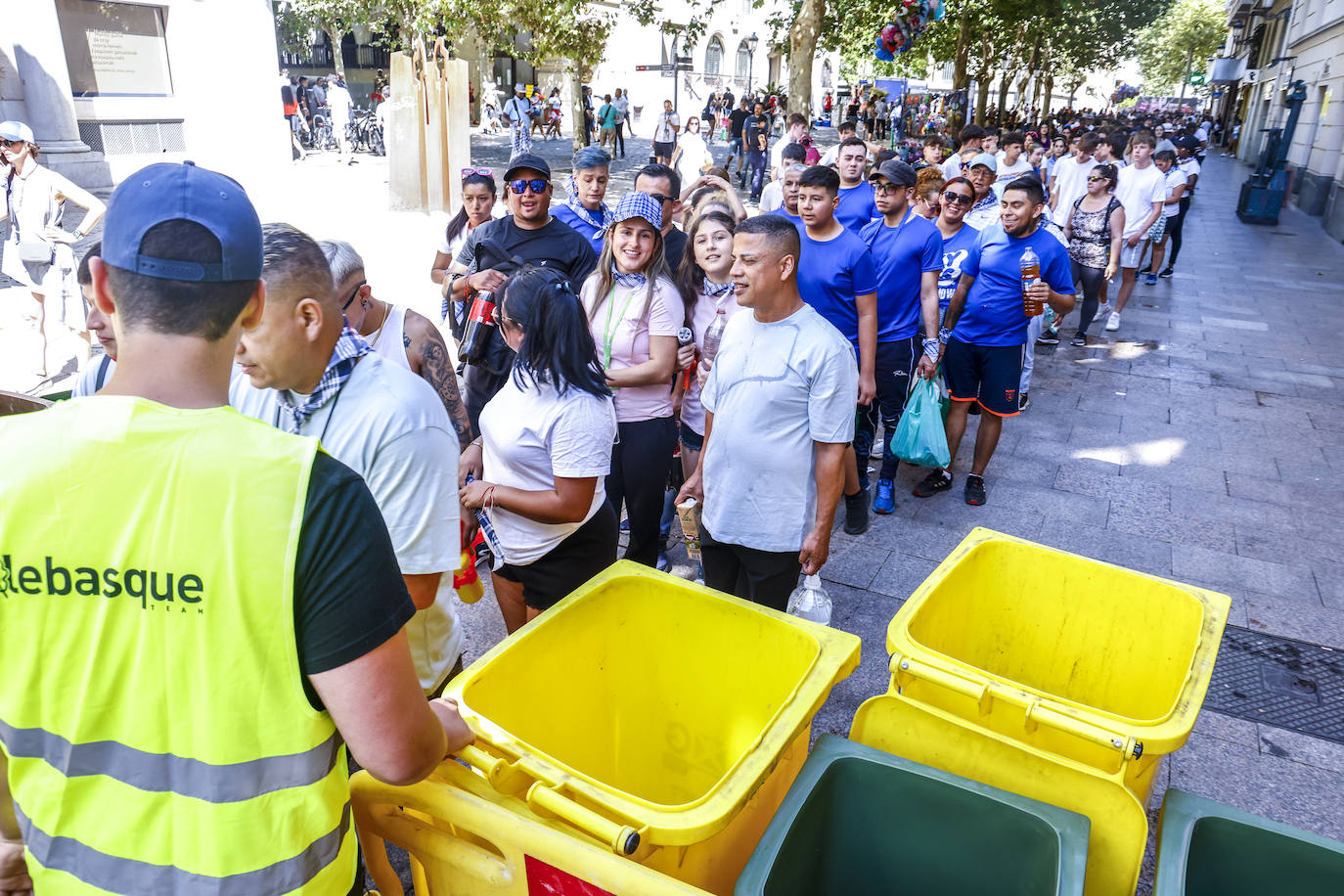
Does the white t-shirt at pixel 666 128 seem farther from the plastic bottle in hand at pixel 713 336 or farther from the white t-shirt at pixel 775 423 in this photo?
the white t-shirt at pixel 775 423

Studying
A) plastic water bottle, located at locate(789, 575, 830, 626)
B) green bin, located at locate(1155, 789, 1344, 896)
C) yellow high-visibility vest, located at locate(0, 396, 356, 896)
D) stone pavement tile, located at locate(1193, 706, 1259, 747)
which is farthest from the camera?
plastic water bottle, located at locate(789, 575, 830, 626)

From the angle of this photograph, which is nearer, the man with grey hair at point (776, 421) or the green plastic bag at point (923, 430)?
the man with grey hair at point (776, 421)

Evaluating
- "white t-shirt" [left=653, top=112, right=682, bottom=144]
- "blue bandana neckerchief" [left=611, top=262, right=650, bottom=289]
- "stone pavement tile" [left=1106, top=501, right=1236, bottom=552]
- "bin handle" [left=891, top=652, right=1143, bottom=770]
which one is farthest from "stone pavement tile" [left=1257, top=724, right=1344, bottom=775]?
"white t-shirt" [left=653, top=112, right=682, bottom=144]

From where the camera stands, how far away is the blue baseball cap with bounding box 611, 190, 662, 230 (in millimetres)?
3818

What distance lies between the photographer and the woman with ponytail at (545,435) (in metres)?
2.67

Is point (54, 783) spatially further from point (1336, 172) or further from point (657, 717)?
point (1336, 172)

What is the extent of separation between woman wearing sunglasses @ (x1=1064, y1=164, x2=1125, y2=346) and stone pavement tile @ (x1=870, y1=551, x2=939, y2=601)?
14.5ft

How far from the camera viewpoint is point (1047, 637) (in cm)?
268

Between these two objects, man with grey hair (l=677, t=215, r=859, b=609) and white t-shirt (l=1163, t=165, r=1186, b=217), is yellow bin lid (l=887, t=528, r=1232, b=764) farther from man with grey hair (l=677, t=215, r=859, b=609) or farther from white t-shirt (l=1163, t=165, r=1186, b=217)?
white t-shirt (l=1163, t=165, r=1186, b=217)

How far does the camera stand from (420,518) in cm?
206

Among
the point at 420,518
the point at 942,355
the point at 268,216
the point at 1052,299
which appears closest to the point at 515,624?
the point at 420,518

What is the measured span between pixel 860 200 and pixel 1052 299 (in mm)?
1795

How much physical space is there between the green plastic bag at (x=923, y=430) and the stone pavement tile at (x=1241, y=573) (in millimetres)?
1345

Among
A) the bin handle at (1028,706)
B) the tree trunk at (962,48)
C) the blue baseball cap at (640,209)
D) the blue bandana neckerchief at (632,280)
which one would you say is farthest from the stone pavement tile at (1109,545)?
the tree trunk at (962,48)
